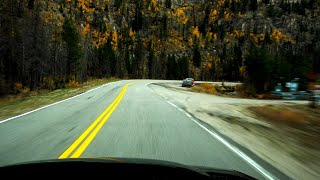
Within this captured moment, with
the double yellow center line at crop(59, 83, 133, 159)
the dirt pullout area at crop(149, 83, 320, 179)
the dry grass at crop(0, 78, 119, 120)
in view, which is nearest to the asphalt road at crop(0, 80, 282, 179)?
the double yellow center line at crop(59, 83, 133, 159)

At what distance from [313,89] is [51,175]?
55.7 feet

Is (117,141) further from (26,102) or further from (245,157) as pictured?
(26,102)

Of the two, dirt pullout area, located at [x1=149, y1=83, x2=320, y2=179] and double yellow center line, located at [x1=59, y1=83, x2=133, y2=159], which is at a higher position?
double yellow center line, located at [x1=59, y1=83, x2=133, y2=159]

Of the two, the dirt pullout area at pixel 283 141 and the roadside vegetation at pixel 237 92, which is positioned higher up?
the dirt pullout area at pixel 283 141

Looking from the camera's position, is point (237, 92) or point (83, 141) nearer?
point (83, 141)

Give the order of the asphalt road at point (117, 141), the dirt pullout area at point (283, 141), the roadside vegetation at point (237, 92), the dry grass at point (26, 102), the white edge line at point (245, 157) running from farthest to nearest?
the roadside vegetation at point (237, 92), the dry grass at point (26, 102), the asphalt road at point (117, 141), the dirt pullout area at point (283, 141), the white edge line at point (245, 157)

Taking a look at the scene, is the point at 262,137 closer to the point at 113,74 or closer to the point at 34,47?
the point at 34,47

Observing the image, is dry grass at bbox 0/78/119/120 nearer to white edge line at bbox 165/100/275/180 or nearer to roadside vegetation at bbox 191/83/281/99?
white edge line at bbox 165/100/275/180

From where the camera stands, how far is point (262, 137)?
8.84 metres

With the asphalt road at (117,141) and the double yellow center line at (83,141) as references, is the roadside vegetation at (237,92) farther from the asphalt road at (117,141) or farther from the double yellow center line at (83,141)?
the double yellow center line at (83,141)

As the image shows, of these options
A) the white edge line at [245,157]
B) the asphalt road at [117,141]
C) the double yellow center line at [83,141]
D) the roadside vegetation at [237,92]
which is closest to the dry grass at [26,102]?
the asphalt road at [117,141]

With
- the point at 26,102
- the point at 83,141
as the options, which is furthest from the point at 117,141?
the point at 26,102

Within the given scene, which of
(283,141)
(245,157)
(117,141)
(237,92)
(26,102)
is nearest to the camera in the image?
(245,157)

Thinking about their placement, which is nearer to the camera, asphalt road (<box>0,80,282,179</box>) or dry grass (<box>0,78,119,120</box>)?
asphalt road (<box>0,80,282,179</box>)
